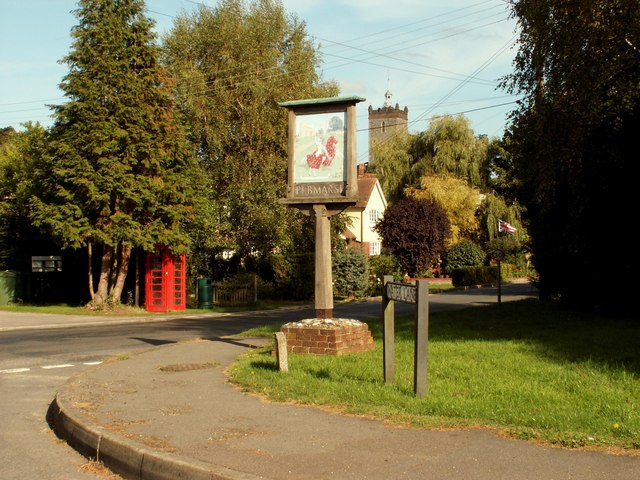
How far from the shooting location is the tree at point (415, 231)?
1961 inches

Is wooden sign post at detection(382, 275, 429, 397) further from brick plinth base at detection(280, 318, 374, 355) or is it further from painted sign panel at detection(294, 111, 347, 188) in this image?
painted sign panel at detection(294, 111, 347, 188)

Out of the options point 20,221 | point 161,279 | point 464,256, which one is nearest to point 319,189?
point 161,279

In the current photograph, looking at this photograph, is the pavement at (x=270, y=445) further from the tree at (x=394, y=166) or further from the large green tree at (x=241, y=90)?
the tree at (x=394, y=166)

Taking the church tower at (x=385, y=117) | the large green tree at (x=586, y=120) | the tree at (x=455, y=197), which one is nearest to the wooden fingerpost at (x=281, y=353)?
the large green tree at (x=586, y=120)

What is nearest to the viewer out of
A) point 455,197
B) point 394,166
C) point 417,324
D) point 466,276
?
point 417,324

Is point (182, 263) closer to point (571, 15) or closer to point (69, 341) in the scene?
point (69, 341)

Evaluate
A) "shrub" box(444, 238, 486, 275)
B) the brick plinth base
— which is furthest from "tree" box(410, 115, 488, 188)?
the brick plinth base

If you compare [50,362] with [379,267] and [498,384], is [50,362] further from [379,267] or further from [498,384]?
[379,267]

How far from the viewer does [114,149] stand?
2578 cm

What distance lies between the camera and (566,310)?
22094 mm

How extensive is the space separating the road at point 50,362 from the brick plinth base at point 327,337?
3.81 metres

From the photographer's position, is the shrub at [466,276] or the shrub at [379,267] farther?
the shrub at [466,276]

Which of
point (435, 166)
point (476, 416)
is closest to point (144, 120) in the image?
point (476, 416)

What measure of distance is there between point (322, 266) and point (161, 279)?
56.3ft
